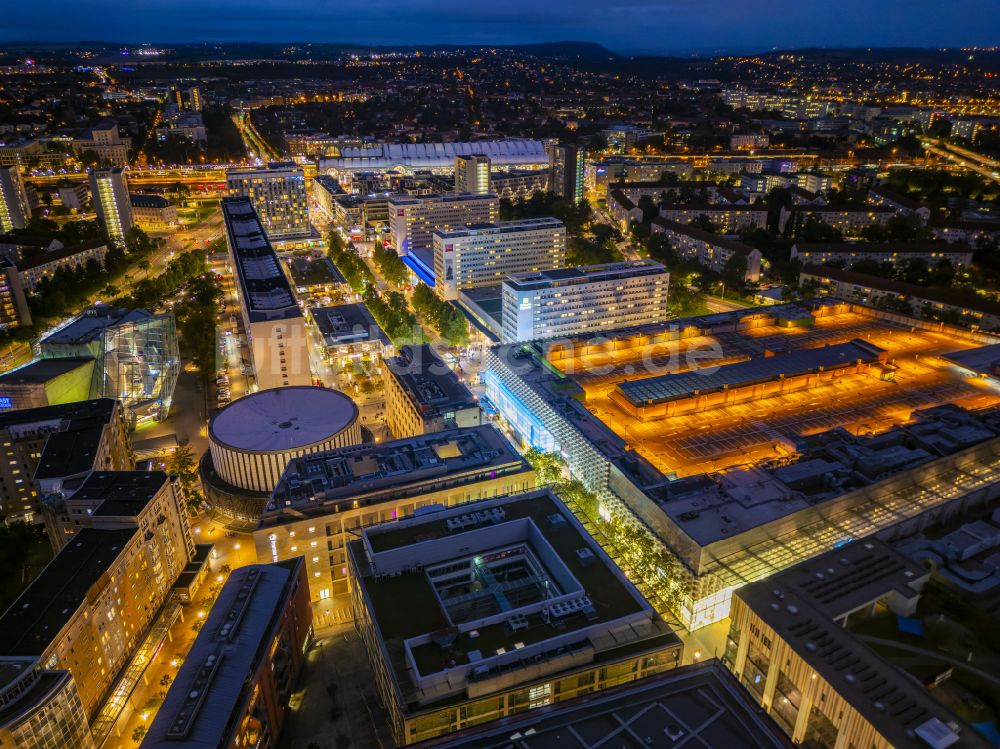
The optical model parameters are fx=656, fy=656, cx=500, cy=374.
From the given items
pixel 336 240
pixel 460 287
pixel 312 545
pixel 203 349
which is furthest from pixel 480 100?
pixel 312 545

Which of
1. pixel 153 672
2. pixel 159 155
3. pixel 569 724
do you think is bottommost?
pixel 153 672

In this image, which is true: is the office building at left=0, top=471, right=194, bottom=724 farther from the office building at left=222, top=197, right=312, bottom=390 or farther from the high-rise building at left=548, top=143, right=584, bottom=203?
the high-rise building at left=548, top=143, right=584, bottom=203

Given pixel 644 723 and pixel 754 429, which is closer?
pixel 644 723

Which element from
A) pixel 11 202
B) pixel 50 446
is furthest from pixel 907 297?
pixel 11 202

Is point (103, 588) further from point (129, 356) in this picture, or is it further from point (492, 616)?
point (129, 356)

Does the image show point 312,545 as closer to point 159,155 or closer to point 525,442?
point 525,442
